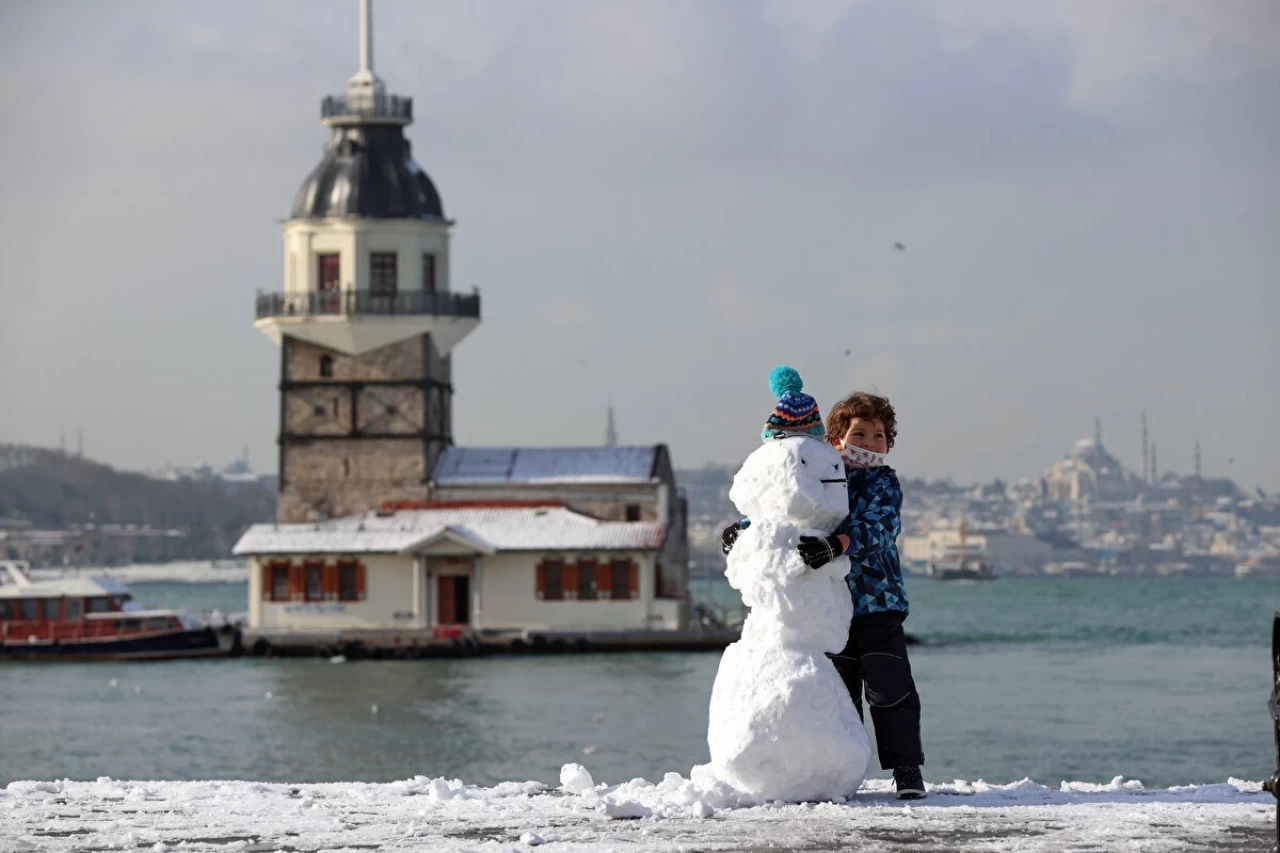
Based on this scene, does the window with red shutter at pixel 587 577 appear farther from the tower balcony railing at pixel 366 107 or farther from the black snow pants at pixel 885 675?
the black snow pants at pixel 885 675

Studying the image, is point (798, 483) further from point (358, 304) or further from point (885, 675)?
point (358, 304)

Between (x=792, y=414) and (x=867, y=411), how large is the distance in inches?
14.0

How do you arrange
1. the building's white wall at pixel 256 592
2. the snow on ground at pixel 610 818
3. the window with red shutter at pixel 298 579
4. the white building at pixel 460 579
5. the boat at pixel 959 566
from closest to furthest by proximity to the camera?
the snow on ground at pixel 610 818
the white building at pixel 460 579
the window with red shutter at pixel 298 579
the building's white wall at pixel 256 592
the boat at pixel 959 566

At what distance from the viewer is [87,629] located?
49312mm

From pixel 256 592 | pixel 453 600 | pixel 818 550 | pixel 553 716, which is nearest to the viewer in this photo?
pixel 818 550

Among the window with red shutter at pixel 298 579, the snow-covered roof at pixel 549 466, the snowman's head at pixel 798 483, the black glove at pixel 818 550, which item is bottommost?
the black glove at pixel 818 550

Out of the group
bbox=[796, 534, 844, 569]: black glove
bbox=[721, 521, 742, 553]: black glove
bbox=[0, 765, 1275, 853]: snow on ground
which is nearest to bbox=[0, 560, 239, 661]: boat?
bbox=[0, 765, 1275, 853]: snow on ground

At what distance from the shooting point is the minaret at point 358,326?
167 ft

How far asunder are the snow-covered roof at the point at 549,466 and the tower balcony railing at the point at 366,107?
21.9 ft

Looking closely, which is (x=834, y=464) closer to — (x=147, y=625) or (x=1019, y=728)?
(x=1019, y=728)

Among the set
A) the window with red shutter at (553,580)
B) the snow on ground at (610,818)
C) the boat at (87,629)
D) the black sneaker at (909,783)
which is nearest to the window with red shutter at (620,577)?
the window with red shutter at (553,580)

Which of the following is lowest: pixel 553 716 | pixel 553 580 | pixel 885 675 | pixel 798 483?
pixel 553 716

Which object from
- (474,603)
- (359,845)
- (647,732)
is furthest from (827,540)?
(474,603)

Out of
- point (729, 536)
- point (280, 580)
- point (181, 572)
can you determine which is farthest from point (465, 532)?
point (181, 572)
